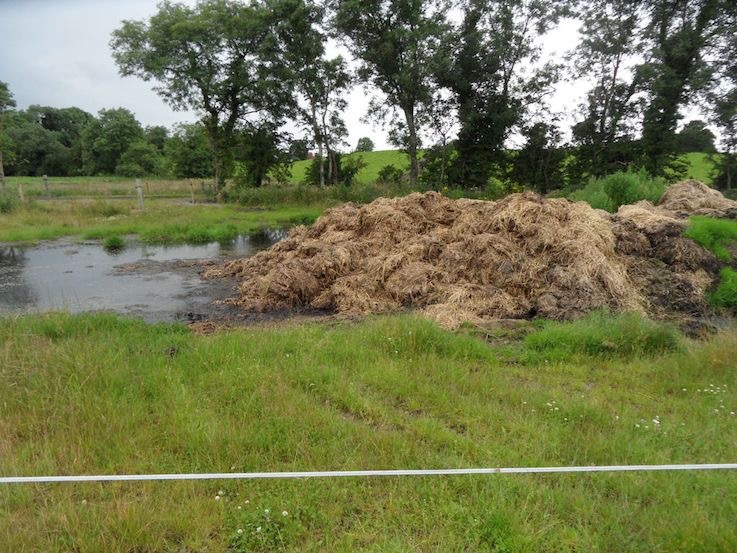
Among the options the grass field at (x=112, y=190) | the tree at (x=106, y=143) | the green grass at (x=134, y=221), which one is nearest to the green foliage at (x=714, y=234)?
the green grass at (x=134, y=221)

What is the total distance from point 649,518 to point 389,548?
1475 mm

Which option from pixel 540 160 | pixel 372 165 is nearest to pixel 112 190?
pixel 372 165

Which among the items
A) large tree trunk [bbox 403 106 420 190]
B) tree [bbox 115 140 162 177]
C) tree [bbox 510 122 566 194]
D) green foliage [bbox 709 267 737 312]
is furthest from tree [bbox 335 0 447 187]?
tree [bbox 115 140 162 177]

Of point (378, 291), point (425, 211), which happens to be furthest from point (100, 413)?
point (425, 211)

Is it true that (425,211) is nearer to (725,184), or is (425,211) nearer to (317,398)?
(317,398)

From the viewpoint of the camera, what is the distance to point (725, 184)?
22.6 m

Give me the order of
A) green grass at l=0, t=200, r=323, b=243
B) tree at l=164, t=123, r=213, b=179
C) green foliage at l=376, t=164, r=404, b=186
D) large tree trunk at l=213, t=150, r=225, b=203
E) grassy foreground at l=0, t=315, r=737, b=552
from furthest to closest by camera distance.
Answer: tree at l=164, t=123, r=213, b=179
large tree trunk at l=213, t=150, r=225, b=203
green foliage at l=376, t=164, r=404, b=186
green grass at l=0, t=200, r=323, b=243
grassy foreground at l=0, t=315, r=737, b=552

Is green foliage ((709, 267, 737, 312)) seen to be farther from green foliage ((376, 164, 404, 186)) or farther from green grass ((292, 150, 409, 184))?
green grass ((292, 150, 409, 184))

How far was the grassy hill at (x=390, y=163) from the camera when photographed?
2356 centimetres

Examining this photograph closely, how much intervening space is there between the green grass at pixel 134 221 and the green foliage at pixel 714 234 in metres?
13.0

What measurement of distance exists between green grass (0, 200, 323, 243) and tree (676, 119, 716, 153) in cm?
1809

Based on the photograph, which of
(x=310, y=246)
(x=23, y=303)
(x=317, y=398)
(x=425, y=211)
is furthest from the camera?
(x=425, y=211)

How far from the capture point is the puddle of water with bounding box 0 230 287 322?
773 cm

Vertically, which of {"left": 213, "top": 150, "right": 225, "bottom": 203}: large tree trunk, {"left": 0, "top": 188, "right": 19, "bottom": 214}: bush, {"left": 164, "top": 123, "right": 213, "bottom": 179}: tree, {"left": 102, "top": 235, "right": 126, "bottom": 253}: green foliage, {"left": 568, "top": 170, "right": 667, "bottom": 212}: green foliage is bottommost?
{"left": 102, "top": 235, "right": 126, "bottom": 253}: green foliage
